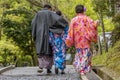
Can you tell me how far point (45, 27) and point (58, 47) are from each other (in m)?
0.72

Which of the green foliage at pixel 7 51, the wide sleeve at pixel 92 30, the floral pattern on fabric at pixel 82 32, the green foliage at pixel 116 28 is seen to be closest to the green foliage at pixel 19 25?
the green foliage at pixel 7 51

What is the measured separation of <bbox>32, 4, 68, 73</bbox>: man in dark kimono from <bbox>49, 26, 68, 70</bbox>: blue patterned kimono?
149 mm

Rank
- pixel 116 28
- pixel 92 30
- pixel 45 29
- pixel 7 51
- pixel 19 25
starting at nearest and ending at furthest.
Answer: pixel 92 30
pixel 45 29
pixel 116 28
pixel 19 25
pixel 7 51

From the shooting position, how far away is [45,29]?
12.2 meters

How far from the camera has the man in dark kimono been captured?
39.8 ft

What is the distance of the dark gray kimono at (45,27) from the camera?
1214 centimetres

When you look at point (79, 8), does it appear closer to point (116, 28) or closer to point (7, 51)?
point (116, 28)

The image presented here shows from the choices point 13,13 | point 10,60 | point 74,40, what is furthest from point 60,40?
point 10,60

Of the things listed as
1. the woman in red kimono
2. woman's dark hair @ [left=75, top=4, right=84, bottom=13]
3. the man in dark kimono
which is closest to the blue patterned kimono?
the man in dark kimono

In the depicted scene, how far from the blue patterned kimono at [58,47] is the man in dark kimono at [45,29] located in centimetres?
15

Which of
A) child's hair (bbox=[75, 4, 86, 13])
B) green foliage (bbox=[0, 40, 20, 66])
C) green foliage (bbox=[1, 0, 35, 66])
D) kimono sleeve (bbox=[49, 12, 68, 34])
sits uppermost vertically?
child's hair (bbox=[75, 4, 86, 13])

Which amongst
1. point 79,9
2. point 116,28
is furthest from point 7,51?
point 79,9

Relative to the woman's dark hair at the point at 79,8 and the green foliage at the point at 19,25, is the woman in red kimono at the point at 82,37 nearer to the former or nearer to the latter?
the woman's dark hair at the point at 79,8

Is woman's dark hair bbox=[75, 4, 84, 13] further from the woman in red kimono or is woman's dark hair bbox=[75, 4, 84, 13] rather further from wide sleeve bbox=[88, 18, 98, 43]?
wide sleeve bbox=[88, 18, 98, 43]
